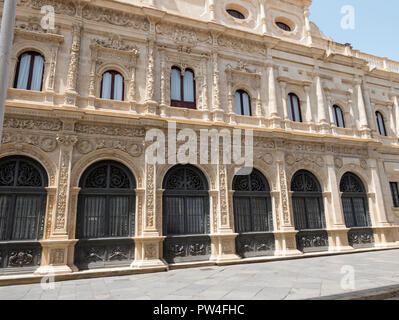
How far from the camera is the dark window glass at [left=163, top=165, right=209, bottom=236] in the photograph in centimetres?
1137

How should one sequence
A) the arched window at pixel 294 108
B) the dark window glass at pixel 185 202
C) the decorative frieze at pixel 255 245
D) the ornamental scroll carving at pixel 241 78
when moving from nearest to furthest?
the dark window glass at pixel 185 202 → the decorative frieze at pixel 255 245 → the ornamental scroll carving at pixel 241 78 → the arched window at pixel 294 108

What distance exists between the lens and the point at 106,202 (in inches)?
417

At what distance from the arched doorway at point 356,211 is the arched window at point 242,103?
6813mm

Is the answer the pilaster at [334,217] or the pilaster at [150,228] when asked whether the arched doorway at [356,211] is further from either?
the pilaster at [150,228]

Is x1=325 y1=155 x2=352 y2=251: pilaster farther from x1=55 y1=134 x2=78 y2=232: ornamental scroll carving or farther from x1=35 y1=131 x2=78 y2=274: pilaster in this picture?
x1=55 y1=134 x2=78 y2=232: ornamental scroll carving

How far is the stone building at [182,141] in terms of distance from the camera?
390 inches

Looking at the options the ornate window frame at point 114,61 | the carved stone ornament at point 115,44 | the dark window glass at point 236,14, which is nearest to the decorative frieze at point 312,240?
the ornate window frame at point 114,61

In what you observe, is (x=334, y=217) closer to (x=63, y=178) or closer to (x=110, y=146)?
(x=110, y=146)

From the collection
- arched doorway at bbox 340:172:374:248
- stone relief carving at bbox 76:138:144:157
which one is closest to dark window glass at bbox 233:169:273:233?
stone relief carving at bbox 76:138:144:157

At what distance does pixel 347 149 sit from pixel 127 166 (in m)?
12.4

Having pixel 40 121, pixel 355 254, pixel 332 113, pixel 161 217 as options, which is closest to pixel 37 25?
pixel 40 121

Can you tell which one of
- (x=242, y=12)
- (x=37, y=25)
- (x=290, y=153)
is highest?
(x=242, y=12)

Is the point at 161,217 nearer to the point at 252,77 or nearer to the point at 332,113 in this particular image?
the point at 252,77
